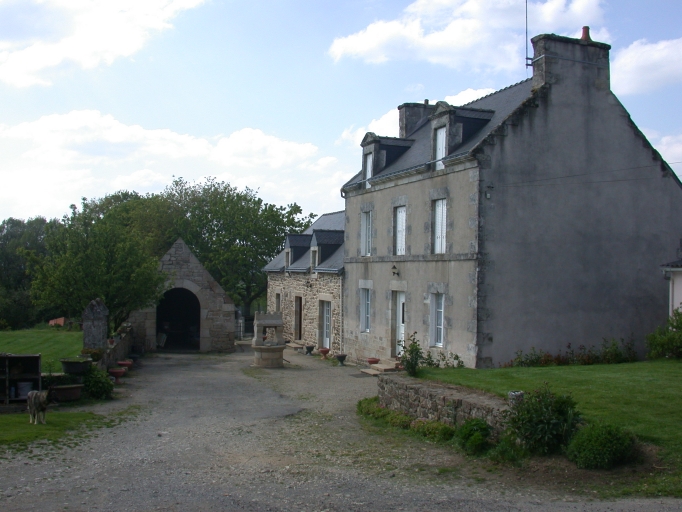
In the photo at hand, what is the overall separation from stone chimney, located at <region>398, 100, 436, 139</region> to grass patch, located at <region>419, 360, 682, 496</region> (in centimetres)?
1061

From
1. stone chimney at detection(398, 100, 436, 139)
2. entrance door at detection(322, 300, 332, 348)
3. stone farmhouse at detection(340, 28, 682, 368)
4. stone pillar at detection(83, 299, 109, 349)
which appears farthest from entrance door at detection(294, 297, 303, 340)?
stone pillar at detection(83, 299, 109, 349)

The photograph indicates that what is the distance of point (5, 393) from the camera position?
11992mm

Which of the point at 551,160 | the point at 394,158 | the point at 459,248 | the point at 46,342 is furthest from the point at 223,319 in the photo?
the point at 551,160

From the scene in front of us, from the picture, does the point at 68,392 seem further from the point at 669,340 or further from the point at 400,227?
the point at 669,340

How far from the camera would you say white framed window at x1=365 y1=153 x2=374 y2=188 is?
2095cm

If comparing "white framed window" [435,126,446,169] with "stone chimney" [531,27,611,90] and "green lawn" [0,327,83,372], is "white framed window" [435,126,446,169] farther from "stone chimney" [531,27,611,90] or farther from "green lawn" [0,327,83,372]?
"green lawn" [0,327,83,372]

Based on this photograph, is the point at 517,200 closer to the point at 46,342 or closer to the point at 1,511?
the point at 1,511

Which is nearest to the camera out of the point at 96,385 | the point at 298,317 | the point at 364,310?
the point at 96,385

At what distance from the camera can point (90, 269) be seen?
19.7m

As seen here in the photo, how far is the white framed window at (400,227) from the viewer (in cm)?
1895

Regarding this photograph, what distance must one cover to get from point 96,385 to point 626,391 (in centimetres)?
1000

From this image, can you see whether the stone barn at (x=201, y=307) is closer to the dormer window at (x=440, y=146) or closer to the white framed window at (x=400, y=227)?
the white framed window at (x=400, y=227)

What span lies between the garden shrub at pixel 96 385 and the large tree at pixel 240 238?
22594 millimetres

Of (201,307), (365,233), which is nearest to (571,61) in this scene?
(365,233)
